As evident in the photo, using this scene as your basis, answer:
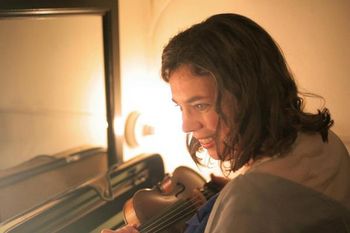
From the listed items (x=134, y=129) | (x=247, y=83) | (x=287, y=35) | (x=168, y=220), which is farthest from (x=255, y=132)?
(x=134, y=129)

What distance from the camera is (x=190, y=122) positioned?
2.48 feet

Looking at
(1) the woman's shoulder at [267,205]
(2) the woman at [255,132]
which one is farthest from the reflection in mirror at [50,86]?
(1) the woman's shoulder at [267,205]

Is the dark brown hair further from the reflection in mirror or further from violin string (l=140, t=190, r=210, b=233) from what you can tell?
Answer: the reflection in mirror

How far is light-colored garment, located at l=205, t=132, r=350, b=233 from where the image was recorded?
0.56 m

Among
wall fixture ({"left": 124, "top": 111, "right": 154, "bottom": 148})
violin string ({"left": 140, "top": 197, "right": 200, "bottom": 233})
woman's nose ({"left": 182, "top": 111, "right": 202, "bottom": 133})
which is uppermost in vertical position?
woman's nose ({"left": 182, "top": 111, "right": 202, "bottom": 133})

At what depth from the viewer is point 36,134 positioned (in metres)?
1.37

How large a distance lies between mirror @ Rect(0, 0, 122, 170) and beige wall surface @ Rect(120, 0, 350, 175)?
0.12 meters

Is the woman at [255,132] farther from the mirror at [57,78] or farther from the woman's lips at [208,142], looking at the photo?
the mirror at [57,78]

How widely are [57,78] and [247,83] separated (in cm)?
94

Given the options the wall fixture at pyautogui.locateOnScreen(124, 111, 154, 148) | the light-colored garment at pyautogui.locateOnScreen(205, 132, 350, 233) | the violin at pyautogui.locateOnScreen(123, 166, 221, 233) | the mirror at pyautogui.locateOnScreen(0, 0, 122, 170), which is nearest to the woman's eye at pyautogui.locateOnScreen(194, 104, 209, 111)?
the light-colored garment at pyautogui.locateOnScreen(205, 132, 350, 233)

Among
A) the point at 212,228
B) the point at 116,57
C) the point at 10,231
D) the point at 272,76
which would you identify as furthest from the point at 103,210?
the point at 272,76

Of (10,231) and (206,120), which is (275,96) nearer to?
(206,120)

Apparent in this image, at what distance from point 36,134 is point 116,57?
1.46 ft

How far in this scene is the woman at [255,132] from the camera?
1.88 feet
